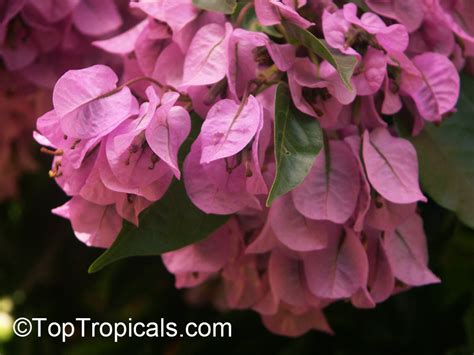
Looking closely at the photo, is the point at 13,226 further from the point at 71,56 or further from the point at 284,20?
the point at 284,20

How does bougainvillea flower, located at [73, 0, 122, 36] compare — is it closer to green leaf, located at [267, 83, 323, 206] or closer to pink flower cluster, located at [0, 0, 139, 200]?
pink flower cluster, located at [0, 0, 139, 200]

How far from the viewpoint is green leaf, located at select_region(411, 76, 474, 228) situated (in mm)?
397

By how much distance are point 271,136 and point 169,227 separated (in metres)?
0.06

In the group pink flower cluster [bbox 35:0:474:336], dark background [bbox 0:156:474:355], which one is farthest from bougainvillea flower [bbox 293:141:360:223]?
dark background [bbox 0:156:474:355]

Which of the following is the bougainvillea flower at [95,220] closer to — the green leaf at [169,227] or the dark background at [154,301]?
the green leaf at [169,227]

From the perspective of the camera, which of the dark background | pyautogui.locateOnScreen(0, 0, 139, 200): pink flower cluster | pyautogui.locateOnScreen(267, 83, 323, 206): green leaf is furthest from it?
the dark background

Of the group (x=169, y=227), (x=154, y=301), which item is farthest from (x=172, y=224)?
(x=154, y=301)

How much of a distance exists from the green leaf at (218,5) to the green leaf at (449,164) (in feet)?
0.38

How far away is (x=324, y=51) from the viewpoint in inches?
13.1

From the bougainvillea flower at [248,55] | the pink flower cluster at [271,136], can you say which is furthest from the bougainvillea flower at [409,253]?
the bougainvillea flower at [248,55]

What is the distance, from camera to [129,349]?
0.69 meters

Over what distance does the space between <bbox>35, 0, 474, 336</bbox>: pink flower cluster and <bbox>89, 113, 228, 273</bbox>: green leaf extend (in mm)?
11

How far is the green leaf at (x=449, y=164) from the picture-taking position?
40 centimetres

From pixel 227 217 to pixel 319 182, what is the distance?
1.8 inches
